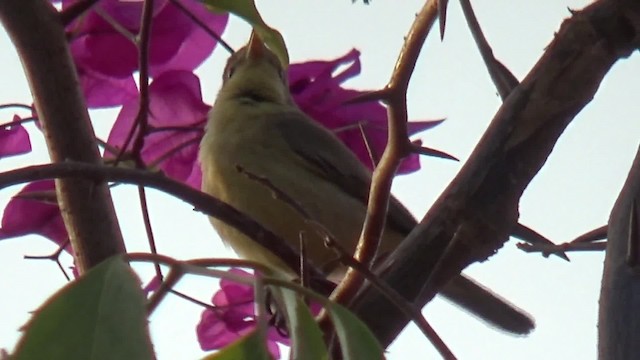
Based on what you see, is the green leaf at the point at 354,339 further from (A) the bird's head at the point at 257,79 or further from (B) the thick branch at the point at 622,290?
(A) the bird's head at the point at 257,79

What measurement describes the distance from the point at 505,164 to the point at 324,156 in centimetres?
130

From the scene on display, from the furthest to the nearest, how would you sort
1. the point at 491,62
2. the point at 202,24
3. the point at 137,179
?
the point at 202,24 < the point at 491,62 < the point at 137,179

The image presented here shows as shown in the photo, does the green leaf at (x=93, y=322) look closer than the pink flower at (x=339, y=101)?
Yes

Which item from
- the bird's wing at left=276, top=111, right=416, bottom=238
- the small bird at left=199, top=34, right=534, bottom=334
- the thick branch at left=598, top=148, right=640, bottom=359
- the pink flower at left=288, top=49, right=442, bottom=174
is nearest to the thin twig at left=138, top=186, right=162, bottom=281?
the pink flower at left=288, top=49, right=442, bottom=174

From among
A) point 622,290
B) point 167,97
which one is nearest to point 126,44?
point 167,97

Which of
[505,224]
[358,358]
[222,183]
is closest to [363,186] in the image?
[222,183]

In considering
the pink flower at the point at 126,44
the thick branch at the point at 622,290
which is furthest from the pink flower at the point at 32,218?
the thick branch at the point at 622,290

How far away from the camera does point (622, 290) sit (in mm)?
752

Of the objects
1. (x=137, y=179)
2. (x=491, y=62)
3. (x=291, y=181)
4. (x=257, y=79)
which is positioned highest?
(x=257, y=79)

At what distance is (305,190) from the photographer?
204cm

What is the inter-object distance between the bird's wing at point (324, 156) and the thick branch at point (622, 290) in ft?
4.10

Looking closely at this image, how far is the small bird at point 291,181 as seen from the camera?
6.21 ft

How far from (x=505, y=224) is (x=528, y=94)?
0.10 m

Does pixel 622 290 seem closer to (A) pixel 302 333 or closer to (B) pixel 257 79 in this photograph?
(A) pixel 302 333
